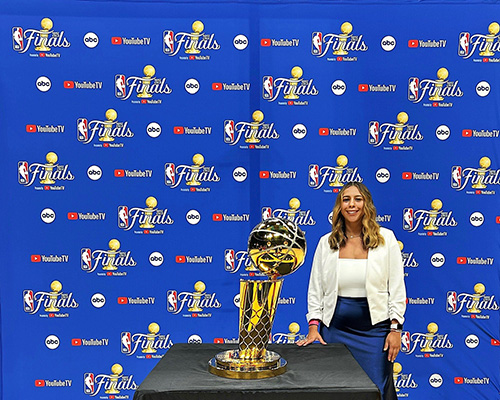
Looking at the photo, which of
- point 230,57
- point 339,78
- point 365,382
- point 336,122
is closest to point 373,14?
point 339,78

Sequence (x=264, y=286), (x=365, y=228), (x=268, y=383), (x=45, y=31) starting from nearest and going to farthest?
(x=268, y=383), (x=264, y=286), (x=365, y=228), (x=45, y=31)

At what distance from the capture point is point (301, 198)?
393 centimetres

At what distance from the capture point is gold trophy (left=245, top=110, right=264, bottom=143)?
12.8ft

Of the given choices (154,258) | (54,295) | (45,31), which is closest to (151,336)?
(154,258)

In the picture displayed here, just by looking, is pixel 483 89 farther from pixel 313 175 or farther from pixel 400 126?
pixel 313 175

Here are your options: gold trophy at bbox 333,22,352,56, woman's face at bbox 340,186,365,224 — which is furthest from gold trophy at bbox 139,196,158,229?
gold trophy at bbox 333,22,352,56

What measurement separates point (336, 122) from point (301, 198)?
0.60m

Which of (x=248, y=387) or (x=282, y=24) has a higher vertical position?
(x=282, y=24)

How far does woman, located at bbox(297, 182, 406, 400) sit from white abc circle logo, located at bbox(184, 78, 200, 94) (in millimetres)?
1477

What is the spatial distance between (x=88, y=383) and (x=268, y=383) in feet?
8.77

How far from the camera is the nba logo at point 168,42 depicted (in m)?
3.89

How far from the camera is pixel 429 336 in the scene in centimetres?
391

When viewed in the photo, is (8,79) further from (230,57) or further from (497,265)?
(497,265)

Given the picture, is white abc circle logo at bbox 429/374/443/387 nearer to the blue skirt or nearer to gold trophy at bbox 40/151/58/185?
the blue skirt
